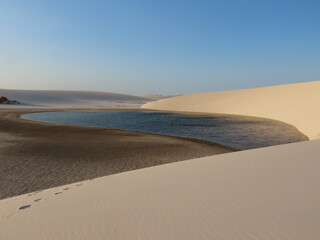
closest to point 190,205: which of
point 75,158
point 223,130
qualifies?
point 75,158

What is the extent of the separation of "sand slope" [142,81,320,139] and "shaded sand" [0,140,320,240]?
14.2 meters

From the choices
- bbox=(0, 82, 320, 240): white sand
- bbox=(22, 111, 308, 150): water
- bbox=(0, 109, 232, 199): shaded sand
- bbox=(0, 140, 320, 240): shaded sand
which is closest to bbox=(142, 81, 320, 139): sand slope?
bbox=(22, 111, 308, 150): water

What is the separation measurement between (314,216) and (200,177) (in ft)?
7.15

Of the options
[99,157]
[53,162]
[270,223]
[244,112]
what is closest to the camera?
[270,223]

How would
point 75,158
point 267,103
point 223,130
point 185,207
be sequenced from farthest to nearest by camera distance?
point 267,103 → point 223,130 → point 75,158 → point 185,207

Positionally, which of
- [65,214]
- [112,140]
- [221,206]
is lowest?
[112,140]

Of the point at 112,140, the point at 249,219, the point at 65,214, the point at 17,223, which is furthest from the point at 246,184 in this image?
the point at 112,140

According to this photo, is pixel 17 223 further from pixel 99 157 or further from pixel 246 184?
pixel 99 157

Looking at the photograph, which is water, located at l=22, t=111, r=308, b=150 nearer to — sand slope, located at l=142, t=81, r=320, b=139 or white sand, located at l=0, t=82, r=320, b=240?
sand slope, located at l=142, t=81, r=320, b=139

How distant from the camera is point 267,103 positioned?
35.6 meters

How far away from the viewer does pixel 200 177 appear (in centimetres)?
462

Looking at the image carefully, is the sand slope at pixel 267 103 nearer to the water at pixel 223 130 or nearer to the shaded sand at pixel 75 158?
the water at pixel 223 130

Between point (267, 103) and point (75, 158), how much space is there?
3266cm

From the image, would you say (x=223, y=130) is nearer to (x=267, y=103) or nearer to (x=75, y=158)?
(x=75, y=158)
